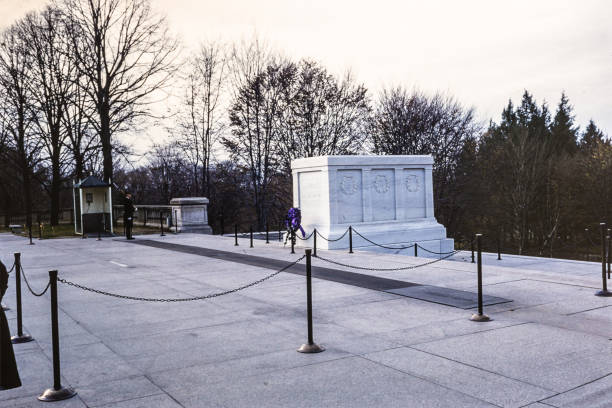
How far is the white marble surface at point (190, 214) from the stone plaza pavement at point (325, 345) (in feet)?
50.6

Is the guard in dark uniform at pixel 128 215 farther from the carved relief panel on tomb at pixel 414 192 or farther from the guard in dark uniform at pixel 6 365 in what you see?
the guard in dark uniform at pixel 6 365

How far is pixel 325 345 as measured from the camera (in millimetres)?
6457

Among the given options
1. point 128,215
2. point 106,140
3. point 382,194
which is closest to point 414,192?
point 382,194

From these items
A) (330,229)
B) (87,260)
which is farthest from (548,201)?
(87,260)

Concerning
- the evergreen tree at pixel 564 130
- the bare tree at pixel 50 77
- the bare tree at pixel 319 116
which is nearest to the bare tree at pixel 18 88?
the bare tree at pixel 50 77

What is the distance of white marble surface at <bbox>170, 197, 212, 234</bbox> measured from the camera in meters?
26.8

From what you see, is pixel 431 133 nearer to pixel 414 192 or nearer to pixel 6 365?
pixel 414 192

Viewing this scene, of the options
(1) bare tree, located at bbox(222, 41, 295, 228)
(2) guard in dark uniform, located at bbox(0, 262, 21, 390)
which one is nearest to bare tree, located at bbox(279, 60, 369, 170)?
(1) bare tree, located at bbox(222, 41, 295, 228)

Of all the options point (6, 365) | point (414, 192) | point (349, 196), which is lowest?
point (6, 365)

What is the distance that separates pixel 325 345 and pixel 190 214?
21.4m

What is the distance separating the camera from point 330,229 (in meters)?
17.5

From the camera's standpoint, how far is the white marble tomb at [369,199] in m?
17.7

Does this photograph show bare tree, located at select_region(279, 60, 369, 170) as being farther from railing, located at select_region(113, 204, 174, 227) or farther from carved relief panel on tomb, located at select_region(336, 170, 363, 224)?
carved relief panel on tomb, located at select_region(336, 170, 363, 224)

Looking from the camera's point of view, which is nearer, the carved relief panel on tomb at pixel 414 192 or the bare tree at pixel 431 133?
the carved relief panel on tomb at pixel 414 192
